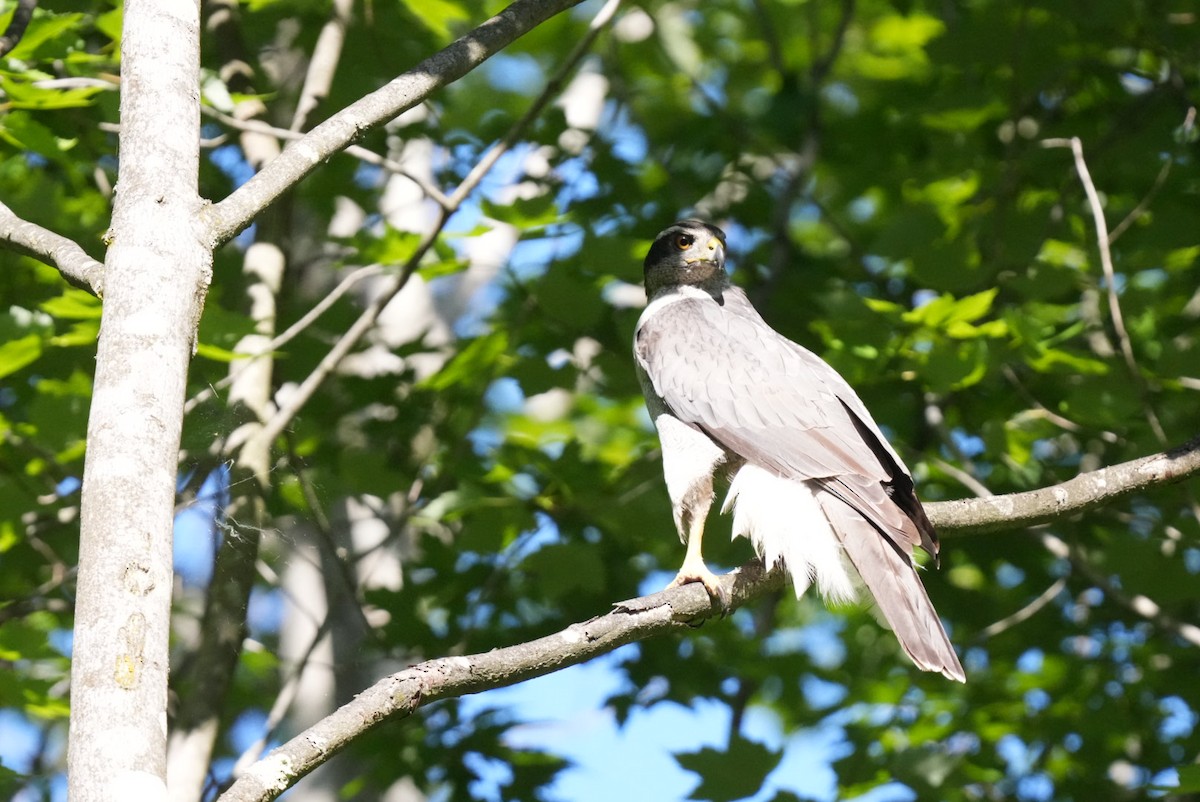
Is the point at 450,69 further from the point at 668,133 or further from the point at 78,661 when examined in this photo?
the point at 668,133

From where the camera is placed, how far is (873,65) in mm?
8766

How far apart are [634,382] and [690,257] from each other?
0.60 metres

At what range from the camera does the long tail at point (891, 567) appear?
3.68 metres

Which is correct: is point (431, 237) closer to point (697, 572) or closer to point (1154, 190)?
point (697, 572)

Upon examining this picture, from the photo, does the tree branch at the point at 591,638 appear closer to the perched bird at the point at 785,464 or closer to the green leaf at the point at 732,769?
the perched bird at the point at 785,464

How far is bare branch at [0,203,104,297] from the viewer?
255cm

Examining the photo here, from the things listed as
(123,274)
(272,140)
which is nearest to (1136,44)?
(272,140)

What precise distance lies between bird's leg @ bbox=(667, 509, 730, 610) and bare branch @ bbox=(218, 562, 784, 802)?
1.63 feet

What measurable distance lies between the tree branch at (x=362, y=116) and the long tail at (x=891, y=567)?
1880 millimetres

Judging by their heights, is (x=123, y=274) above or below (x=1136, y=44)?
above

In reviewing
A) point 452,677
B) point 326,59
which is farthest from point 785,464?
point 326,59

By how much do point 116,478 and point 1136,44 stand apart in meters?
5.09

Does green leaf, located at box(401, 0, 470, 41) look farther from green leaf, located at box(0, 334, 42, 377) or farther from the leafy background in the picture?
green leaf, located at box(0, 334, 42, 377)

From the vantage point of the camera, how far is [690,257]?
5.40 metres
